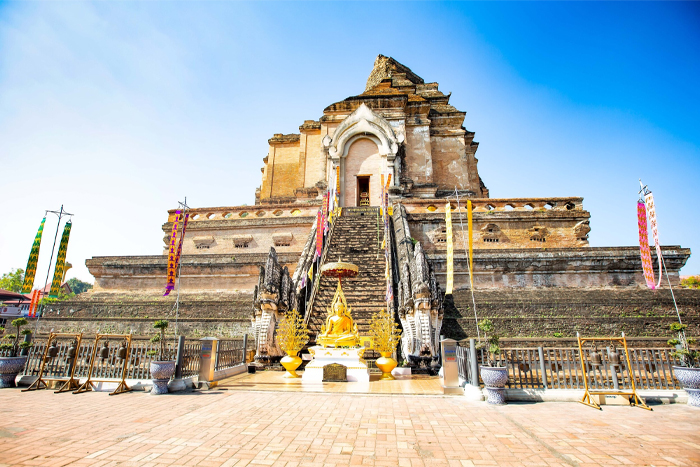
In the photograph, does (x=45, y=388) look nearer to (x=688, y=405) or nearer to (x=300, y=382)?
(x=300, y=382)

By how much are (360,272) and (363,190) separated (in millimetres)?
9987

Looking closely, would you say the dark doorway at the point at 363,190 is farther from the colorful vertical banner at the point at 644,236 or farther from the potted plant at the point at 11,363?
the potted plant at the point at 11,363

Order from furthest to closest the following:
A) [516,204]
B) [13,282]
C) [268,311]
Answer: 1. [13,282]
2. [516,204]
3. [268,311]

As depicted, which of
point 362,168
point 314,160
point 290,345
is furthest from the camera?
point 314,160

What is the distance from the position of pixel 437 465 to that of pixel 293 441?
6.13ft

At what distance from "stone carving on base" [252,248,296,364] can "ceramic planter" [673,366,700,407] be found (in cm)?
982

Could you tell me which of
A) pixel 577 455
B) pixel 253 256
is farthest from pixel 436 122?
pixel 577 455

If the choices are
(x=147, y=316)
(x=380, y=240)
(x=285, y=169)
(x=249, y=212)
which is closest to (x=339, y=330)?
(x=380, y=240)

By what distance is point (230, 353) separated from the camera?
10.3 meters

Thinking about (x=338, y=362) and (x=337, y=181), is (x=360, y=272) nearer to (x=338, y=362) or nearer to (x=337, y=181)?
(x=338, y=362)

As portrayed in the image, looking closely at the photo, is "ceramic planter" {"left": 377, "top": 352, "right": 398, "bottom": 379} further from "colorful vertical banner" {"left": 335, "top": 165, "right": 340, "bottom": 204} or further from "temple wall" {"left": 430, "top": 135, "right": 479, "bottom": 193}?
"temple wall" {"left": 430, "top": 135, "right": 479, "bottom": 193}

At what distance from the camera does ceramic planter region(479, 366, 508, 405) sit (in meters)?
6.88

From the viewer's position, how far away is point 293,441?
470 centimetres

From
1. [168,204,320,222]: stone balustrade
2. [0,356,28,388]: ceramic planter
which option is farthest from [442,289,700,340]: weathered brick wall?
[0,356,28,388]: ceramic planter
